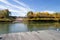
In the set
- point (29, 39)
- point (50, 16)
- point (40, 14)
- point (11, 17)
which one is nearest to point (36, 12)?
point (40, 14)

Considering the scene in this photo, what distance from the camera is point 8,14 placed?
125ft

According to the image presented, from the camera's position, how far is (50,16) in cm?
4169

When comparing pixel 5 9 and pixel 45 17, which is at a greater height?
pixel 5 9

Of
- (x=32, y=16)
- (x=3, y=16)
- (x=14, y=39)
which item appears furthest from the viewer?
(x=32, y=16)

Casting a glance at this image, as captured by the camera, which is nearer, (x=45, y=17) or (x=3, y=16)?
(x=3, y=16)

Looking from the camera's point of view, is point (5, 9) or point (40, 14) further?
point (40, 14)

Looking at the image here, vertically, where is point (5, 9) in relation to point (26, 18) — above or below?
above

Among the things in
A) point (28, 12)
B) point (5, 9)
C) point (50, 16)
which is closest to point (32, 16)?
point (28, 12)

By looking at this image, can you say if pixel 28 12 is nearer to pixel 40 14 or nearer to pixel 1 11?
pixel 40 14

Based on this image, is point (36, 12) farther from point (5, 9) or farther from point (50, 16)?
point (5, 9)

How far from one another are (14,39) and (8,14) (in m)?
33.9

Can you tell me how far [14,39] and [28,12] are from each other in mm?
36790

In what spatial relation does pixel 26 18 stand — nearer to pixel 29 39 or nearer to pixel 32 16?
pixel 32 16

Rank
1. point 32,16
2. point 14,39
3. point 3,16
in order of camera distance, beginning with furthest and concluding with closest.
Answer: point 32,16 < point 3,16 < point 14,39
